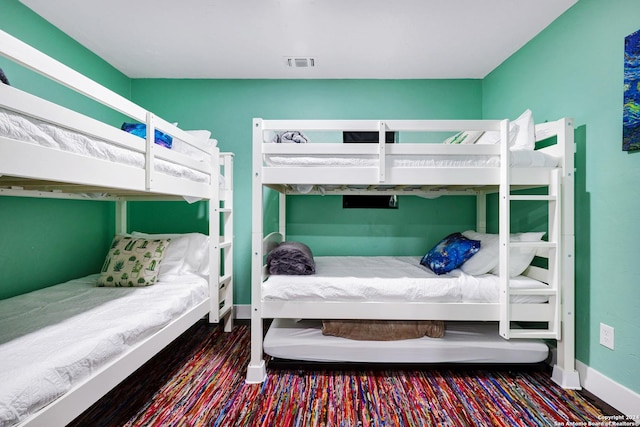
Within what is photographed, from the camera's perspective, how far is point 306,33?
2168 mm

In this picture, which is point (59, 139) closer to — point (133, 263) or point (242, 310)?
point (133, 263)

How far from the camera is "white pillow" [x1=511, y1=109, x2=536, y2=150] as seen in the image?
1.95 metres

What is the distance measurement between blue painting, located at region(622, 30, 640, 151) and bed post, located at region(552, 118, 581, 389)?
0.25m

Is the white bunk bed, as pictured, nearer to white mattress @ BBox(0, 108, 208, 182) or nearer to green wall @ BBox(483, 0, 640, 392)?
white mattress @ BBox(0, 108, 208, 182)

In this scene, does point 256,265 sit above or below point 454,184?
below

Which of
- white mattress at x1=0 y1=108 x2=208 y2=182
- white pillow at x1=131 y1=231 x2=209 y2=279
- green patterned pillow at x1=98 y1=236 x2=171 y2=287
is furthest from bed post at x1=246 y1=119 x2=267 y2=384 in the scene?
green patterned pillow at x1=98 y1=236 x2=171 y2=287

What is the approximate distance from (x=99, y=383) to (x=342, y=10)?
2.42 meters

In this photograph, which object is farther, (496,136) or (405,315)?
(496,136)

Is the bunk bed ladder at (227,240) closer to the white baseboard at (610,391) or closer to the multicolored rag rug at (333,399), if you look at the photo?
the multicolored rag rug at (333,399)

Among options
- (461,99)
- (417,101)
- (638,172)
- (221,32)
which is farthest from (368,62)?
(638,172)

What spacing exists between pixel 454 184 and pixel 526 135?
2.30 ft

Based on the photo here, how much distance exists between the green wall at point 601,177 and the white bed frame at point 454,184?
11 centimetres

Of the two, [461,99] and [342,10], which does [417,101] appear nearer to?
[461,99]

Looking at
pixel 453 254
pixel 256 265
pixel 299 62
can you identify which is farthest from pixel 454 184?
pixel 299 62
